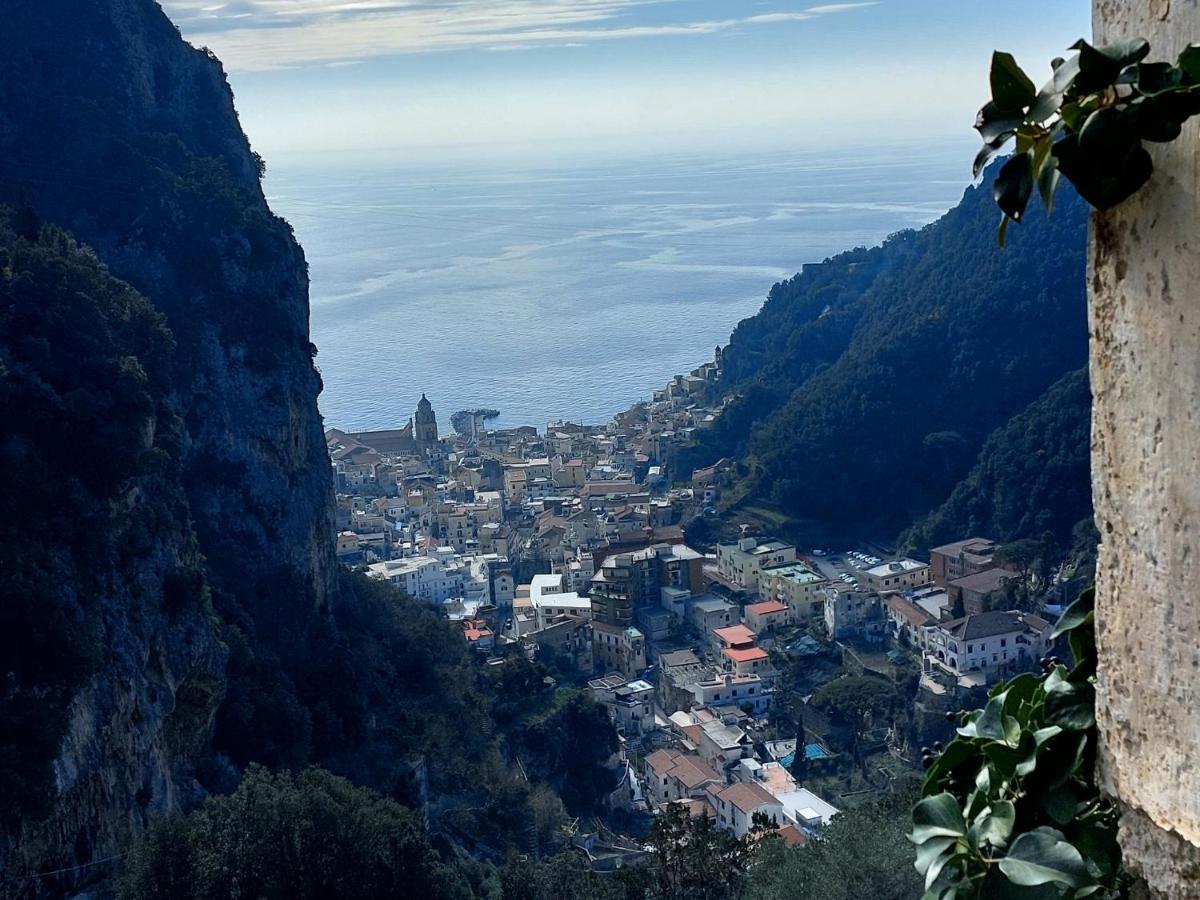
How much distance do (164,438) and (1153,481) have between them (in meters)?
14.8

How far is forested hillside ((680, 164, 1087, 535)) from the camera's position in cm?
3628

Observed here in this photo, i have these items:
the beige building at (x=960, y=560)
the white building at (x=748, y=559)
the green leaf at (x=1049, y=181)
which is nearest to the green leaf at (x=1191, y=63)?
the green leaf at (x=1049, y=181)

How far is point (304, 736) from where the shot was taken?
51.1 feet

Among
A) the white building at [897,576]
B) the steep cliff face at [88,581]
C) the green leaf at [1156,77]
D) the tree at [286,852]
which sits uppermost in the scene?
the green leaf at [1156,77]

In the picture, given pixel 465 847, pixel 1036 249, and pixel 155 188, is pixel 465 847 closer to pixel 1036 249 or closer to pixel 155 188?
pixel 155 188

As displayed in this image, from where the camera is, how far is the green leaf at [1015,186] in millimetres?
1338

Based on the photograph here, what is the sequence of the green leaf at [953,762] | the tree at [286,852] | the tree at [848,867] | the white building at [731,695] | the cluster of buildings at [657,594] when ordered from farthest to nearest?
the white building at [731,695] → the cluster of buildings at [657,594] → the tree at [286,852] → the tree at [848,867] → the green leaf at [953,762]

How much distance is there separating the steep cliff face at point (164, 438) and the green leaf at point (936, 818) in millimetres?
9489

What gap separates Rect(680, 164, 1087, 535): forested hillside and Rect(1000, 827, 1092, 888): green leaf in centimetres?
3315

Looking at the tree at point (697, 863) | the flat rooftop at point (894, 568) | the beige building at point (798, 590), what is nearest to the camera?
the tree at point (697, 863)

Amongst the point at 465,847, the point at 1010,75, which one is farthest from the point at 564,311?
the point at 1010,75

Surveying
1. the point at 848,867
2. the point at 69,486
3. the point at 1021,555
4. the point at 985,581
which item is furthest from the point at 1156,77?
the point at 1021,555

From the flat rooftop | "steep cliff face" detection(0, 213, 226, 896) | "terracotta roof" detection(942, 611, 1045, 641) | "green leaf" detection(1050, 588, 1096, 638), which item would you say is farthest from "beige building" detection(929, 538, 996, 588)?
"green leaf" detection(1050, 588, 1096, 638)

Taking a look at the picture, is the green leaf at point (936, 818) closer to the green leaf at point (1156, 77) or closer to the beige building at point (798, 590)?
the green leaf at point (1156, 77)
